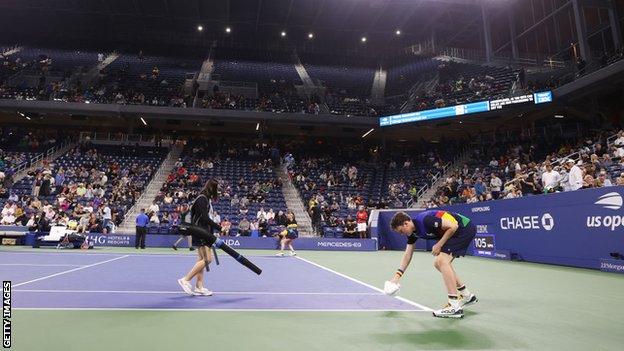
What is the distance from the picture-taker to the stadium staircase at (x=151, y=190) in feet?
75.4

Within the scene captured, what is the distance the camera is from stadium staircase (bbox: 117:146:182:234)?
22969 millimetres

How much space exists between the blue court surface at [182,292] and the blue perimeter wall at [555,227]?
662 cm

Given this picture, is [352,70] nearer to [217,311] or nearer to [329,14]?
[329,14]

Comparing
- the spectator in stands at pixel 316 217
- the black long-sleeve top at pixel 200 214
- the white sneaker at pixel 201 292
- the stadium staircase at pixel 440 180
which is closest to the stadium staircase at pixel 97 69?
the spectator in stands at pixel 316 217

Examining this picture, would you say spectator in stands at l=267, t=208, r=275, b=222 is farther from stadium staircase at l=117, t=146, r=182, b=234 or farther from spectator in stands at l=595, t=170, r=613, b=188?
spectator in stands at l=595, t=170, r=613, b=188

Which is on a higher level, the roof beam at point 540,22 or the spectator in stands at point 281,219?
the roof beam at point 540,22

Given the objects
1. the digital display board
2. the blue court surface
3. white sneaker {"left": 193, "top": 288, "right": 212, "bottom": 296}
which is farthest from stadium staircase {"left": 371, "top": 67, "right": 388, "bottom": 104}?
white sneaker {"left": 193, "top": 288, "right": 212, "bottom": 296}

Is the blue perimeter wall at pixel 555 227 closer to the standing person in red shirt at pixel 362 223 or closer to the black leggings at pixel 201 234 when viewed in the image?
the standing person in red shirt at pixel 362 223

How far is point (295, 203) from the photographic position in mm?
26859

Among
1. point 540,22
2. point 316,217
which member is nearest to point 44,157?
point 316,217

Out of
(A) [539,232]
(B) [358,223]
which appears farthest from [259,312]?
(B) [358,223]

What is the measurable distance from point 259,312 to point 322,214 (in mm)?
19204

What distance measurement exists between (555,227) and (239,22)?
112ft

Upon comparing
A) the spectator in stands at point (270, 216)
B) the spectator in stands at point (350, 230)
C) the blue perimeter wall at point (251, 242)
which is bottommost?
the blue perimeter wall at point (251, 242)
